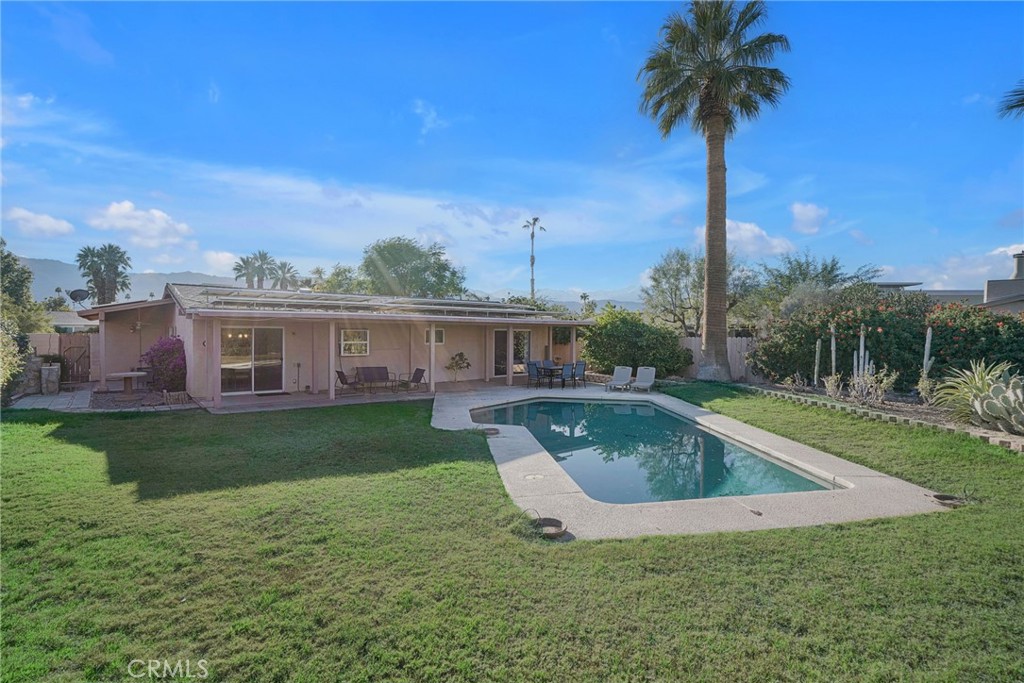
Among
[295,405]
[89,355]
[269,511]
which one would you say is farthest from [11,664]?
[89,355]

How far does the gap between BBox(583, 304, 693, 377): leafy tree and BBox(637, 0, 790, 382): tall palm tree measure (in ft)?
4.84

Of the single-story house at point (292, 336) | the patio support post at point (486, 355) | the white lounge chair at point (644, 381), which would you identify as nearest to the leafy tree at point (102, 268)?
the single-story house at point (292, 336)

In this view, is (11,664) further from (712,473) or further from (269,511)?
(712,473)

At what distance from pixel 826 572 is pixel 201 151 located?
1763cm

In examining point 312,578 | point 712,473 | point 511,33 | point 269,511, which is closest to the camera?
point 312,578

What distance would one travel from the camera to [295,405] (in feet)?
40.1

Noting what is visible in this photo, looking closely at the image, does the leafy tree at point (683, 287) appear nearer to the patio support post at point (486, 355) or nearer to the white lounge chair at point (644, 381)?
the white lounge chair at point (644, 381)

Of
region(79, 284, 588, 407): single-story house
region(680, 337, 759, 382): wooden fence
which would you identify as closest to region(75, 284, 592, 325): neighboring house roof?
region(79, 284, 588, 407): single-story house

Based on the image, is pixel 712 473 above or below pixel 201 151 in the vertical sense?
below

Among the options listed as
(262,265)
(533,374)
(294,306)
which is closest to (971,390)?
(533,374)

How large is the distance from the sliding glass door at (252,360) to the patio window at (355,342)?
1.93 meters

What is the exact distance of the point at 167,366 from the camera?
1323cm

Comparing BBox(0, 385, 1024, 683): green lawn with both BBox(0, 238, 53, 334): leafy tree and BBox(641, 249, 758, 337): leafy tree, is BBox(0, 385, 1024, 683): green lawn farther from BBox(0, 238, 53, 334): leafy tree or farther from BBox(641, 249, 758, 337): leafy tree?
BBox(0, 238, 53, 334): leafy tree

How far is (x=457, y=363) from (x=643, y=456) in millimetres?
9969
